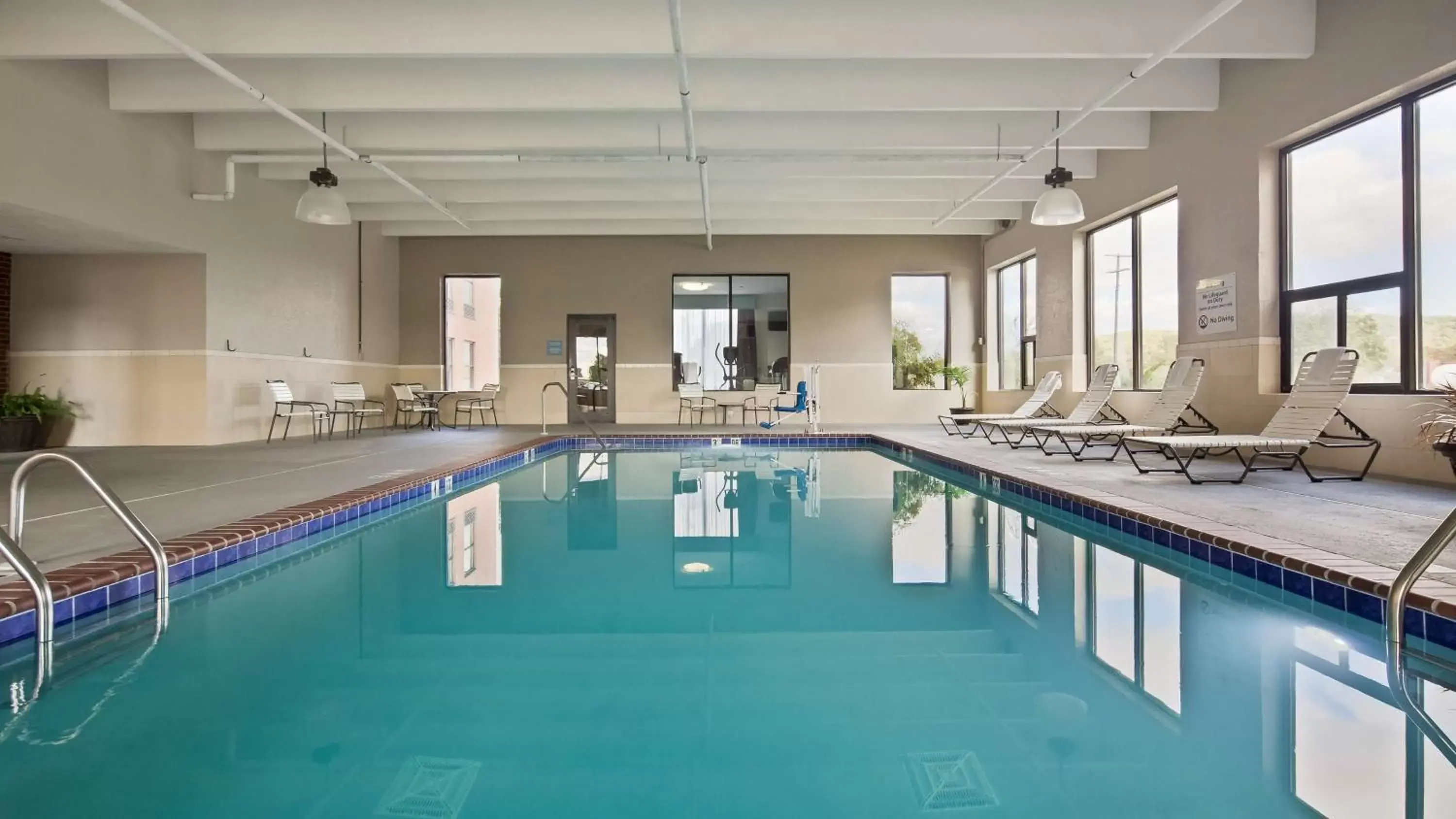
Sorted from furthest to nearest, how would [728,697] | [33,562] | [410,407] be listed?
[410,407], [33,562], [728,697]

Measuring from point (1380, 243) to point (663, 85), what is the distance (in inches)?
209

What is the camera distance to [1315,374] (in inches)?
199

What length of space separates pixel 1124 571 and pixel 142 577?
11.9 ft

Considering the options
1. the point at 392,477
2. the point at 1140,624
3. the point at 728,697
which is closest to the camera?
the point at 728,697

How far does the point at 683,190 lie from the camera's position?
9531 mm

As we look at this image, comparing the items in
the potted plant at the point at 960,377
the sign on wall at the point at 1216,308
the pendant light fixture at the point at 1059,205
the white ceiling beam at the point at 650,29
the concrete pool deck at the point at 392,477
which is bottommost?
the concrete pool deck at the point at 392,477

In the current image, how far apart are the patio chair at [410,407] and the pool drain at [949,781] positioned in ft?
33.0

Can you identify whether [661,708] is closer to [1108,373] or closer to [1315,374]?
[1315,374]

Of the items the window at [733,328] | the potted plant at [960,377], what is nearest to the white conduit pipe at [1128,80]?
the potted plant at [960,377]

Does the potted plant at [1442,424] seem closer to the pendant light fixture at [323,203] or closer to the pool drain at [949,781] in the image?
A: the pool drain at [949,781]

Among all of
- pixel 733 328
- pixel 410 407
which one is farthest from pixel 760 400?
pixel 410 407

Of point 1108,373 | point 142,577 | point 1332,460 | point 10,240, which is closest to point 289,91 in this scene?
point 10,240

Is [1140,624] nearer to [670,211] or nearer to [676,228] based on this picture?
[670,211]

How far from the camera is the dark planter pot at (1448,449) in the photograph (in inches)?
167
